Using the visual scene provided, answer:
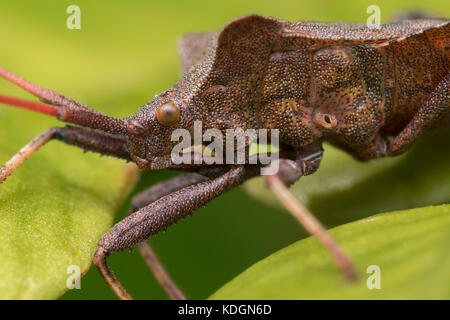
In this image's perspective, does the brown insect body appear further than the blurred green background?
No

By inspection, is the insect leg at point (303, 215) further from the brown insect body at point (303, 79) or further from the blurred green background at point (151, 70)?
the blurred green background at point (151, 70)

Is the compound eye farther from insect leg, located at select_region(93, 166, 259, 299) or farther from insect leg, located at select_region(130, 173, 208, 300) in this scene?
insect leg, located at select_region(130, 173, 208, 300)

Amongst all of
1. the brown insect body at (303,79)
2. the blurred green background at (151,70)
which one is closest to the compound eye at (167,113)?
the brown insect body at (303,79)

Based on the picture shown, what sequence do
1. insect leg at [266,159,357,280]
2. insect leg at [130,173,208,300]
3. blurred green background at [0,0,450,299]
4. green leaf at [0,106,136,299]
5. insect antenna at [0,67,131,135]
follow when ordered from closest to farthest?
1. insect leg at [266,159,357,280]
2. green leaf at [0,106,136,299]
3. insect antenna at [0,67,131,135]
4. insect leg at [130,173,208,300]
5. blurred green background at [0,0,450,299]

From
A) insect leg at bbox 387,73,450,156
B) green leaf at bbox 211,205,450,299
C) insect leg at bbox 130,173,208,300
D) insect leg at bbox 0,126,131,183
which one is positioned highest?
insect leg at bbox 387,73,450,156

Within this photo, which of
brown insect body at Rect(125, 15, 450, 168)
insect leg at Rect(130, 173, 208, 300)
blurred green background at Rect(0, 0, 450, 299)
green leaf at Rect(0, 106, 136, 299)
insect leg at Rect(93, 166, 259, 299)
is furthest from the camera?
blurred green background at Rect(0, 0, 450, 299)

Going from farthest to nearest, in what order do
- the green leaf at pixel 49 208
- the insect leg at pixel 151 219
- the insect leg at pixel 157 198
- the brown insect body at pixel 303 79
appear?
1. the insect leg at pixel 157 198
2. the brown insect body at pixel 303 79
3. the insect leg at pixel 151 219
4. the green leaf at pixel 49 208

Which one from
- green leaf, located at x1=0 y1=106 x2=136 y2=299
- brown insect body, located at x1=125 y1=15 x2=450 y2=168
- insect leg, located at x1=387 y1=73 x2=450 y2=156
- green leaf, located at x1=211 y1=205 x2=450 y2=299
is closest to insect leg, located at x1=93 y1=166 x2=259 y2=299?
green leaf, located at x1=0 y1=106 x2=136 y2=299
